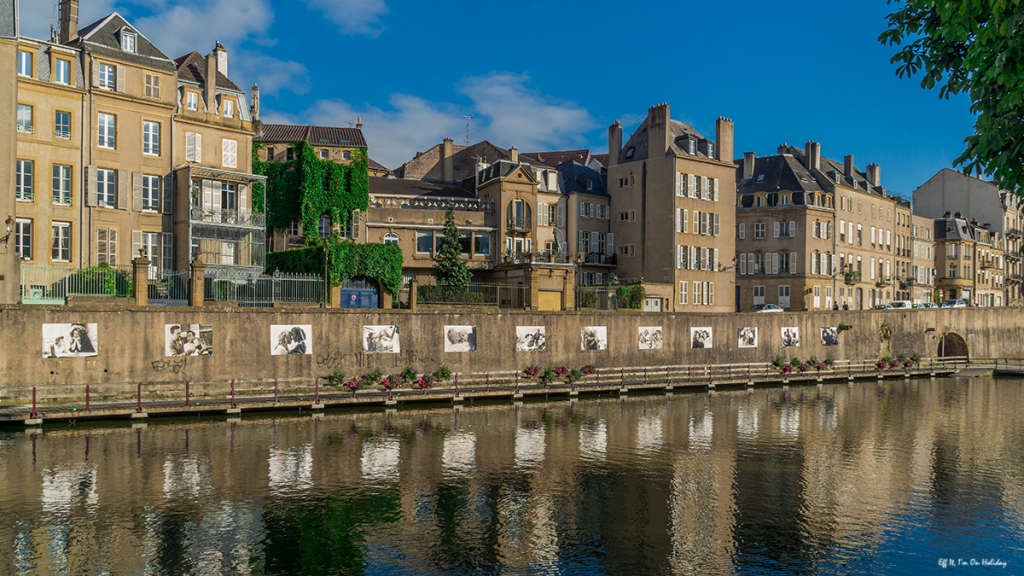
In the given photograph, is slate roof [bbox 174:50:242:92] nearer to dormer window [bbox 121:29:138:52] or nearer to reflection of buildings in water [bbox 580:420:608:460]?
dormer window [bbox 121:29:138:52]

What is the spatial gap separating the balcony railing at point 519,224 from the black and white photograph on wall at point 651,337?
17.2 m

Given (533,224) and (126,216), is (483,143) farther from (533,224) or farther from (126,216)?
(126,216)

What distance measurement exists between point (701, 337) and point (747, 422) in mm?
20126

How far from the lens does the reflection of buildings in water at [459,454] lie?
24.8 metres

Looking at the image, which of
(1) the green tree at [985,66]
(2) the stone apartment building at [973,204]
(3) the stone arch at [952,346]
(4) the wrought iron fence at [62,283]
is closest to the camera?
(1) the green tree at [985,66]

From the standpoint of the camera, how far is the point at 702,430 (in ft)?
109

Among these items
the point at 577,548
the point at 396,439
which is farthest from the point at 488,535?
the point at 396,439

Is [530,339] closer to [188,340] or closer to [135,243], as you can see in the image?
[188,340]

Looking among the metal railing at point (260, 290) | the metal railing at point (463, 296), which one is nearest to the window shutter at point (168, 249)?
the metal railing at point (260, 290)

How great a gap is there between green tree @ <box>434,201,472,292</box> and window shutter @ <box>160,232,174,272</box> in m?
19.5

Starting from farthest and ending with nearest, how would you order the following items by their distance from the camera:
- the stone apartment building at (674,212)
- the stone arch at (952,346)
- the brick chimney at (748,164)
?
the brick chimney at (748,164) < the stone arch at (952,346) < the stone apartment building at (674,212)

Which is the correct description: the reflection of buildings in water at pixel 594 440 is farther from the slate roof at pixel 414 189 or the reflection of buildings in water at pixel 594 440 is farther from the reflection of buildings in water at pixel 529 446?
the slate roof at pixel 414 189

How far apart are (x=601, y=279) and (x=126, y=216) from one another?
40242 mm

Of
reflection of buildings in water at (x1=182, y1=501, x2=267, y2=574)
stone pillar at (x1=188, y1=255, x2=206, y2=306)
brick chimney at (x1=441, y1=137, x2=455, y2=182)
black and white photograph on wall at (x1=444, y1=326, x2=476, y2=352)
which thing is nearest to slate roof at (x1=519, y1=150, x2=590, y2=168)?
brick chimney at (x1=441, y1=137, x2=455, y2=182)
